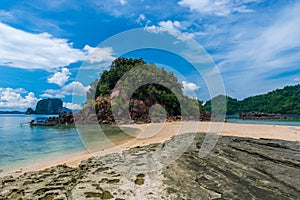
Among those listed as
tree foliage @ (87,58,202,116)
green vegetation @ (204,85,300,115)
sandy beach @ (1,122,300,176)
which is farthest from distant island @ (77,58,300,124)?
green vegetation @ (204,85,300,115)

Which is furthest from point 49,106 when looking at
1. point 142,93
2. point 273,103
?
point 273,103

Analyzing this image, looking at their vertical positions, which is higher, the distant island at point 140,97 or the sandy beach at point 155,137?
the distant island at point 140,97

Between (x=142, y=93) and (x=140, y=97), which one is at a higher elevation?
(x=142, y=93)

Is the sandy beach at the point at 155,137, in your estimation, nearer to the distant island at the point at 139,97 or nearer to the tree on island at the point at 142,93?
the distant island at the point at 139,97

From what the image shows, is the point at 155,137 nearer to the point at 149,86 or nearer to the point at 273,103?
the point at 149,86

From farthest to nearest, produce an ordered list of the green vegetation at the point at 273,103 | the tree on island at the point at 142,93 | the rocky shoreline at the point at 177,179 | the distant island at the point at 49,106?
the distant island at the point at 49,106
the green vegetation at the point at 273,103
the tree on island at the point at 142,93
the rocky shoreline at the point at 177,179

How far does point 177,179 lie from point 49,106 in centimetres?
12532

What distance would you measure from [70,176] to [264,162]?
219 inches

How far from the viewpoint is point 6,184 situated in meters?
5.52

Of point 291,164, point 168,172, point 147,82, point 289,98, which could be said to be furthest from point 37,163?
point 289,98

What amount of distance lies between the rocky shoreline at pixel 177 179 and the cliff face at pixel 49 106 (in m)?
116

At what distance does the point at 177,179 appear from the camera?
5.18m

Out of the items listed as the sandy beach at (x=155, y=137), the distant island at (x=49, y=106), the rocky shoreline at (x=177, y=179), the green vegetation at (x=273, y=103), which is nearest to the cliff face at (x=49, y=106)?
the distant island at (x=49, y=106)

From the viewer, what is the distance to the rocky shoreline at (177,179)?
173 inches
